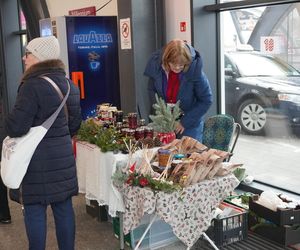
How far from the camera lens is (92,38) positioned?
16.0 ft

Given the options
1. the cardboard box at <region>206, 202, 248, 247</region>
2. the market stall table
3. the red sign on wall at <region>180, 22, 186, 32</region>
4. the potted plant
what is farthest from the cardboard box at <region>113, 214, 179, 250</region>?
the red sign on wall at <region>180, 22, 186, 32</region>

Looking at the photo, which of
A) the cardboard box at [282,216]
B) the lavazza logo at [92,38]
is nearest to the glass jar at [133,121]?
the cardboard box at [282,216]

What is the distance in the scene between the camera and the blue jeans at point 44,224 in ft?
8.91

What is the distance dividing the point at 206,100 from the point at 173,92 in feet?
0.86

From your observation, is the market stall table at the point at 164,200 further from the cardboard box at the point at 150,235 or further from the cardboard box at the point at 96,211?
the cardboard box at the point at 96,211

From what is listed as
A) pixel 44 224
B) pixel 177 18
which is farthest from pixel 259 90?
pixel 44 224

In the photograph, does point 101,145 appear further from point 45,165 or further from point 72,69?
point 72,69

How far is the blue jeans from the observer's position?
2.71 meters

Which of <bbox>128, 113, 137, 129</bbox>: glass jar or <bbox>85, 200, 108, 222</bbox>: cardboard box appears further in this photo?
<bbox>85, 200, 108, 222</bbox>: cardboard box

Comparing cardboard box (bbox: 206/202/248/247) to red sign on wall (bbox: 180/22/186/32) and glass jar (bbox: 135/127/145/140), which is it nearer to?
glass jar (bbox: 135/127/145/140)

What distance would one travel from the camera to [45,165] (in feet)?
8.59

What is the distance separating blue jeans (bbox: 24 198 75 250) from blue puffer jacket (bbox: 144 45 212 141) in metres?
1.22

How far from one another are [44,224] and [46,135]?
552 millimetres

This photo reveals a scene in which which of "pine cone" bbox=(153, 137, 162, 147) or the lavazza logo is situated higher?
the lavazza logo
